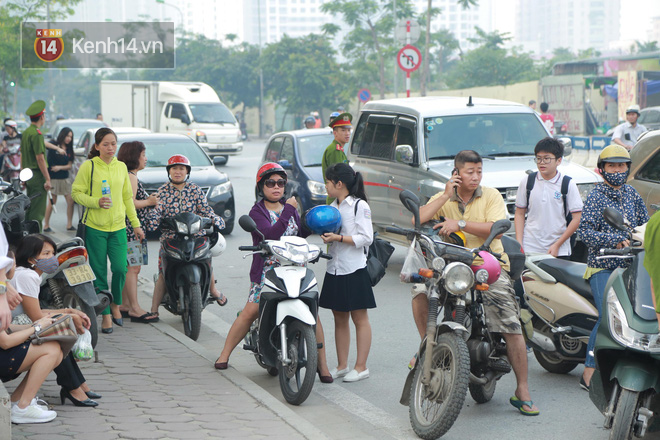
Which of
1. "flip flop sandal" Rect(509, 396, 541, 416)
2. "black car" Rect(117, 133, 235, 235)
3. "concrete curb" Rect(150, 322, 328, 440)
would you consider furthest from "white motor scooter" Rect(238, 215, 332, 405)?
"black car" Rect(117, 133, 235, 235)

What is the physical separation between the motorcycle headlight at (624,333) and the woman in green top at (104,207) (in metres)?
4.57

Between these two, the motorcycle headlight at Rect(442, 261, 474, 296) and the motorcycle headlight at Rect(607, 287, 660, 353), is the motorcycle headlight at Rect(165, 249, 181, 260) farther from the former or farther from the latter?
the motorcycle headlight at Rect(607, 287, 660, 353)

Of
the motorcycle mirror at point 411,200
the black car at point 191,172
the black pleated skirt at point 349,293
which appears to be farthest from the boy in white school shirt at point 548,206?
the black car at point 191,172

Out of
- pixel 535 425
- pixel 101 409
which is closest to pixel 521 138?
pixel 535 425

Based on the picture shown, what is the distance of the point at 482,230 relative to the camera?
19.0 feet

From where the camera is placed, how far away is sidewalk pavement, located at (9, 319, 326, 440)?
514 cm

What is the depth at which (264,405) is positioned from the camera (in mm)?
5762

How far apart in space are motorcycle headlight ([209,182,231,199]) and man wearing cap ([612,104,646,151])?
21.1 feet

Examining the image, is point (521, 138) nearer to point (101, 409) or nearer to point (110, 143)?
point (110, 143)

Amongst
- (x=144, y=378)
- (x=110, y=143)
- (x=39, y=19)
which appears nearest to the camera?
(x=144, y=378)

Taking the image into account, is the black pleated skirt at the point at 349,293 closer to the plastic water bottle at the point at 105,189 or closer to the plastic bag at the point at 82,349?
the plastic bag at the point at 82,349

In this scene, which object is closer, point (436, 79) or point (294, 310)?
point (294, 310)

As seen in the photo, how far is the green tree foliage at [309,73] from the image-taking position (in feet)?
203

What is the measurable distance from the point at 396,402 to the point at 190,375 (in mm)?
1507
